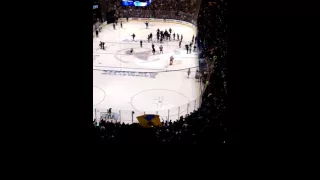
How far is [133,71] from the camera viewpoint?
11.9 m

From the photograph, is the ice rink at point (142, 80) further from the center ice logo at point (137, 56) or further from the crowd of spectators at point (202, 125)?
the crowd of spectators at point (202, 125)

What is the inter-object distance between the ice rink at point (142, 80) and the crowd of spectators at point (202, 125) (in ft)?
2.59

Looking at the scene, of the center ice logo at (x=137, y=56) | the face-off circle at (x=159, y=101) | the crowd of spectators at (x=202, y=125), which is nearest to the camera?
the crowd of spectators at (x=202, y=125)

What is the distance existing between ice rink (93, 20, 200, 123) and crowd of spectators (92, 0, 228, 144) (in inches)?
31.0

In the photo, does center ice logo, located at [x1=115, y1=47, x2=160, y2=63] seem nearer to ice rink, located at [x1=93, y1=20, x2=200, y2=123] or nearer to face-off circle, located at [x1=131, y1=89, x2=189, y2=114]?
ice rink, located at [x1=93, y1=20, x2=200, y2=123]

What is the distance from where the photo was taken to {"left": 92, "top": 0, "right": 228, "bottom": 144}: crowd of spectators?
4.18m

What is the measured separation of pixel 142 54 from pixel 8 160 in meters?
11.2

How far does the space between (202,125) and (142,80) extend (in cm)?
519

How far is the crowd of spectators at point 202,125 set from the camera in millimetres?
4180

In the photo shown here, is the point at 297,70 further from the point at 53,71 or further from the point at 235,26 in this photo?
the point at 53,71

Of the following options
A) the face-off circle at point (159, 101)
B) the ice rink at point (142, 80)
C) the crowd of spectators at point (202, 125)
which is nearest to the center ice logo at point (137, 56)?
the ice rink at point (142, 80)

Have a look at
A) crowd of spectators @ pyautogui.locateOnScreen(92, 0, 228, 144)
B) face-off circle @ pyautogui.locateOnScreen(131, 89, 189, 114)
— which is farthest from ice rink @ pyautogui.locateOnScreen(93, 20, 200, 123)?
crowd of spectators @ pyautogui.locateOnScreen(92, 0, 228, 144)

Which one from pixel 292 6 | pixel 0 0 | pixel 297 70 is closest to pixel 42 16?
pixel 0 0

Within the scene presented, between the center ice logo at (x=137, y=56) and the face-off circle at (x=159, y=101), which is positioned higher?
the center ice logo at (x=137, y=56)
